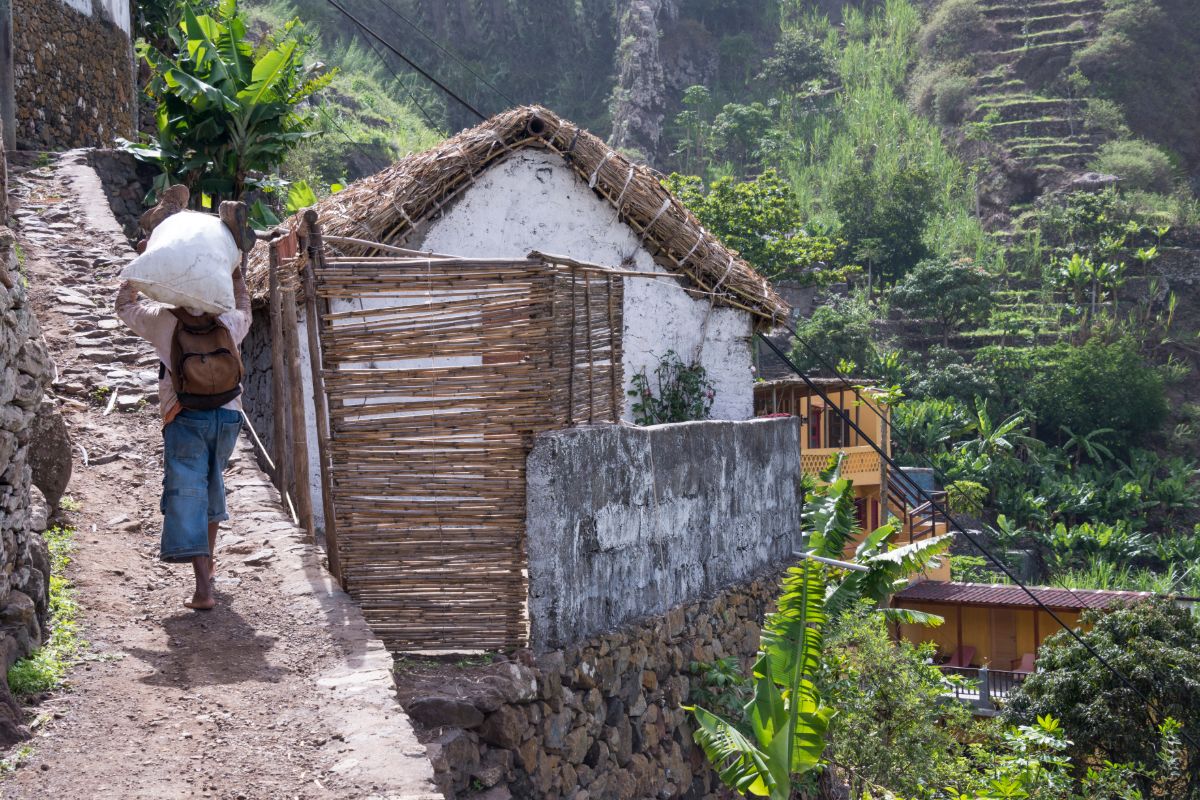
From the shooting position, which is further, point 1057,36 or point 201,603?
point 1057,36

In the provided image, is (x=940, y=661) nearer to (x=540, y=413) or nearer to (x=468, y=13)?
(x=540, y=413)

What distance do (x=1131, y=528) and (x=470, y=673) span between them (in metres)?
29.8

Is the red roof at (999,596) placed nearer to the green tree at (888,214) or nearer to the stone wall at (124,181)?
the stone wall at (124,181)

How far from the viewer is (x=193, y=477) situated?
486 cm

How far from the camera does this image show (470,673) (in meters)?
5.22

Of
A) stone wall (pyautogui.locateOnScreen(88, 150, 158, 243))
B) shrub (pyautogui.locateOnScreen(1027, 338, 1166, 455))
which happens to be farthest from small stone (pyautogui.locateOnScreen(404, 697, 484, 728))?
shrub (pyautogui.locateOnScreen(1027, 338, 1166, 455))

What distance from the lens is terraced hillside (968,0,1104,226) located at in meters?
47.5

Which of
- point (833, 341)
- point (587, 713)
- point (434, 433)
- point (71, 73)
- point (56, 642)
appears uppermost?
point (71, 73)

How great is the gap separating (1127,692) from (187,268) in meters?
11.3

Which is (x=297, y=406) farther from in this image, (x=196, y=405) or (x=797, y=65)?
(x=797, y=65)

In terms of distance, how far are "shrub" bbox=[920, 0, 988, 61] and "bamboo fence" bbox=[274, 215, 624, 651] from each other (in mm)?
53213

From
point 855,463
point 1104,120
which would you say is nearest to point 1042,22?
point 1104,120

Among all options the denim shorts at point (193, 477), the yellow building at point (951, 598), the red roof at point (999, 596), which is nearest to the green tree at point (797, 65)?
the yellow building at point (951, 598)

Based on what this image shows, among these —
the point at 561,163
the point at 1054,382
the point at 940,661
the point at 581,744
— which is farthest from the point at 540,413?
the point at 1054,382
